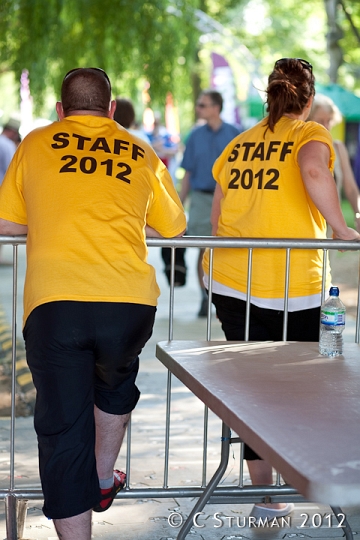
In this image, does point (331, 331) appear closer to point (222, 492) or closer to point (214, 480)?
point (214, 480)

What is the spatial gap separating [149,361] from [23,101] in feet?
14.0

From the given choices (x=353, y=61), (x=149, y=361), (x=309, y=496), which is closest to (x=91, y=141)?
(x=309, y=496)

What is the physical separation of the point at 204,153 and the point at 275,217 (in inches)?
207

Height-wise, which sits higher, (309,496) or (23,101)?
(23,101)

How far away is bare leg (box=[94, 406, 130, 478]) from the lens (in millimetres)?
3836

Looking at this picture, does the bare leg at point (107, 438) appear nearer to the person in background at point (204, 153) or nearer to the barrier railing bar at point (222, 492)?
the barrier railing bar at point (222, 492)

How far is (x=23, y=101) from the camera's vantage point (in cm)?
1097

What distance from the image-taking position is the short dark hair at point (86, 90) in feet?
12.0

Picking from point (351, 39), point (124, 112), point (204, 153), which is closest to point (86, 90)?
point (124, 112)

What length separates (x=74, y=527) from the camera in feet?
11.5

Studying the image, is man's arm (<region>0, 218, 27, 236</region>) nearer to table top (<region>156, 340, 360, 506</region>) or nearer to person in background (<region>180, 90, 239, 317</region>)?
table top (<region>156, 340, 360, 506</region>)

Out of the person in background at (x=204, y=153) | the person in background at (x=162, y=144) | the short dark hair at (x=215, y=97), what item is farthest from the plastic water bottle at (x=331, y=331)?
the person in background at (x=162, y=144)

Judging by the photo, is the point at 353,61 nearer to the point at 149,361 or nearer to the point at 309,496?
the point at 149,361

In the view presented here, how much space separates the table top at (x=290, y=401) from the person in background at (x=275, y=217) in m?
0.61
